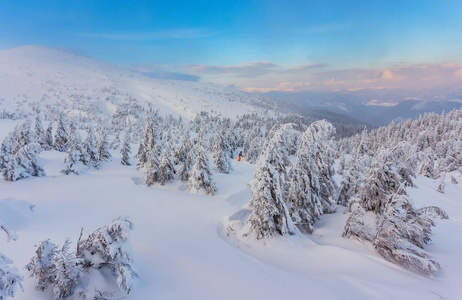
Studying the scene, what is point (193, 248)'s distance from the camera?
9672 millimetres

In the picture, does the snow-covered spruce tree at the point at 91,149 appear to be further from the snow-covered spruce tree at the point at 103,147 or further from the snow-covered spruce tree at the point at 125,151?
the snow-covered spruce tree at the point at 125,151

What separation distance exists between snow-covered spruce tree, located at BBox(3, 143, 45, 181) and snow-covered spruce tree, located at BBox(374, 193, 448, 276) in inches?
1147

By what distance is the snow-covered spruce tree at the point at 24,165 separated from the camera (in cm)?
2000

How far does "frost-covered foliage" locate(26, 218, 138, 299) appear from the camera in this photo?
17.0 ft

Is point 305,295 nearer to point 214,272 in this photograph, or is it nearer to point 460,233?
point 214,272

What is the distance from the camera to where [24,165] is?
68.4 ft

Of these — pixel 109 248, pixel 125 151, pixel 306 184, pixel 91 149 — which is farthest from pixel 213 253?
pixel 125 151

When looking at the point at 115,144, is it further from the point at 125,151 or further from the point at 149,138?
the point at 149,138

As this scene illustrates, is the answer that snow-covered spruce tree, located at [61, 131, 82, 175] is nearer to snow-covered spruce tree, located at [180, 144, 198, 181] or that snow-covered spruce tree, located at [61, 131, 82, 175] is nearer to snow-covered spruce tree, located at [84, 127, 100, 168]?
snow-covered spruce tree, located at [84, 127, 100, 168]

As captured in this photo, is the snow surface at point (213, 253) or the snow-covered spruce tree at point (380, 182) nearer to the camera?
the snow surface at point (213, 253)

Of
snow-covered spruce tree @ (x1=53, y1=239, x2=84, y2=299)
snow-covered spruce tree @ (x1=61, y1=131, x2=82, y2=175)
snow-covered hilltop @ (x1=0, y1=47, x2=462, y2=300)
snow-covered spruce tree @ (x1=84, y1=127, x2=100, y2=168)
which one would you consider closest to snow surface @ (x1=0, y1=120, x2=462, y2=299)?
snow-covered hilltop @ (x1=0, y1=47, x2=462, y2=300)

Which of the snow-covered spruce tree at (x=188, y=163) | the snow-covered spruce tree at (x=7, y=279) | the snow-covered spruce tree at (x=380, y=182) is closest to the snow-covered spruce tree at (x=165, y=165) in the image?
the snow-covered spruce tree at (x=188, y=163)

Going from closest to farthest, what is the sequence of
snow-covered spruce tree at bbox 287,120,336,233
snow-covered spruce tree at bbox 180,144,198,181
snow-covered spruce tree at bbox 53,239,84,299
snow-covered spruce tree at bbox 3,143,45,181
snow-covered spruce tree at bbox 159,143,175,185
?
snow-covered spruce tree at bbox 53,239,84,299 → snow-covered spruce tree at bbox 287,120,336,233 → snow-covered spruce tree at bbox 3,143,45,181 → snow-covered spruce tree at bbox 159,143,175,185 → snow-covered spruce tree at bbox 180,144,198,181

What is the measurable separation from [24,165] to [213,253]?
74.8 feet
